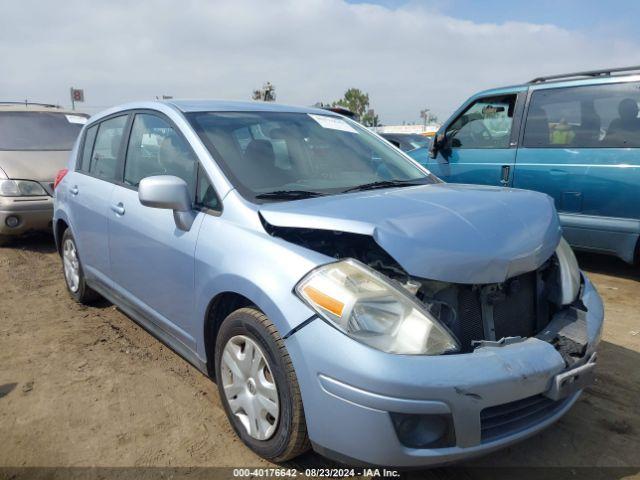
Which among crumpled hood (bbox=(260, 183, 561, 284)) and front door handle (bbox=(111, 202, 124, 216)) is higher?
crumpled hood (bbox=(260, 183, 561, 284))

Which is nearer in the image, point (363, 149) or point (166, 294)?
point (166, 294)

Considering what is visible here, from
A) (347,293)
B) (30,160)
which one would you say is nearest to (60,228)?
(30,160)

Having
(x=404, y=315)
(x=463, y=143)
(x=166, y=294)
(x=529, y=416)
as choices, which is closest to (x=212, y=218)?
(x=166, y=294)

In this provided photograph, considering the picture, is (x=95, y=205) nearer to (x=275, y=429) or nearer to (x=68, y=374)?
(x=68, y=374)

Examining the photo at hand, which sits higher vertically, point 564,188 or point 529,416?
point 564,188

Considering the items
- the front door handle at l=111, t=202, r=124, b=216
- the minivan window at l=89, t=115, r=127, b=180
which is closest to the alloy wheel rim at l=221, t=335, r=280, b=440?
the front door handle at l=111, t=202, r=124, b=216

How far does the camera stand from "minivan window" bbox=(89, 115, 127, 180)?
363 centimetres

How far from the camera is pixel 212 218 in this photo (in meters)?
2.55

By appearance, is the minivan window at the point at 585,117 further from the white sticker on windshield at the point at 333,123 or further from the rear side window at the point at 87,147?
the rear side window at the point at 87,147

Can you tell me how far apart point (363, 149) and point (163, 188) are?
140cm

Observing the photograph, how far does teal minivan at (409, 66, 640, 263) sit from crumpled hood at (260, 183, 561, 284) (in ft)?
8.53

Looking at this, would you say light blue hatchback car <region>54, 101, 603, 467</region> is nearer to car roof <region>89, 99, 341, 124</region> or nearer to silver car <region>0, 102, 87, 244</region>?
car roof <region>89, 99, 341, 124</region>

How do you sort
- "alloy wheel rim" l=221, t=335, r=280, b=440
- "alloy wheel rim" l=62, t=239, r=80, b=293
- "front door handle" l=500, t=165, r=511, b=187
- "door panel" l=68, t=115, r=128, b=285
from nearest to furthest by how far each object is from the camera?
"alloy wheel rim" l=221, t=335, r=280, b=440
"door panel" l=68, t=115, r=128, b=285
"alloy wheel rim" l=62, t=239, r=80, b=293
"front door handle" l=500, t=165, r=511, b=187

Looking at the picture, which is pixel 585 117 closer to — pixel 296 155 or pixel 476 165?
pixel 476 165
